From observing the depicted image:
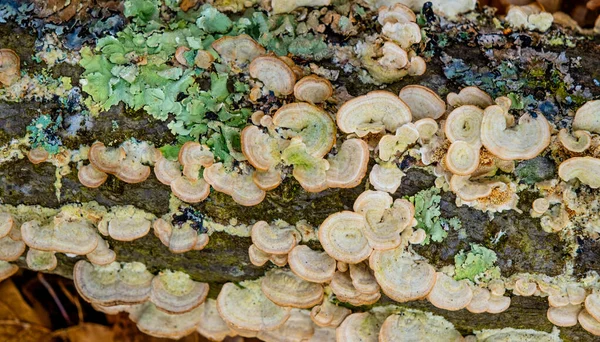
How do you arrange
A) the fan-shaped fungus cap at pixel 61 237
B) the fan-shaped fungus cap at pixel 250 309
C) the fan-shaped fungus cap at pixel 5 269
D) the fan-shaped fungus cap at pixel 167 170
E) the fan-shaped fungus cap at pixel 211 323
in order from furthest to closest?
the fan-shaped fungus cap at pixel 211 323 < the fan-shaped fungus cap at pixel 5 269 < the fan-shaped fungus cap at pixel 250 309 < the fan-shaped fungus cap at pixel 61 237 < the fan-shaped fungus cap at pixel 167 170

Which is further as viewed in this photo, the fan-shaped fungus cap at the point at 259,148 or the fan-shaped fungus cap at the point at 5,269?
the fan-shaped fungus cap at the point at 5,269

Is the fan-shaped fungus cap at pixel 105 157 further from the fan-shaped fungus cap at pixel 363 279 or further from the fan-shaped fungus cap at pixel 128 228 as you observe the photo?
the fan-shaped fungus cap at pixel 363 279

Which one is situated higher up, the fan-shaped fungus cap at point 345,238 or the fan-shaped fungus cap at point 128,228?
the fan-shaped fungus cap at point 345,238

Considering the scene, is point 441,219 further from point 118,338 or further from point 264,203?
point 118,338

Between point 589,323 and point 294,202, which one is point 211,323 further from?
point 589,323

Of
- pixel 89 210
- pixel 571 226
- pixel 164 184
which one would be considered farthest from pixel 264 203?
pixel 571 226

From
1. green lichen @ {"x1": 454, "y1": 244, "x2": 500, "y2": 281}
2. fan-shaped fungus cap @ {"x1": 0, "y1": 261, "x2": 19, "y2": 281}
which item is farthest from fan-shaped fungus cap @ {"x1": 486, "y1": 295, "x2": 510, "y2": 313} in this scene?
fan-shaped fungus cap @ {"x1": 0, "y1": 261, "x2": 19, "y2": 281}

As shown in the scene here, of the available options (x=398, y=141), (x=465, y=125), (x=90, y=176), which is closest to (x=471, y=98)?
(x=465, y=125)

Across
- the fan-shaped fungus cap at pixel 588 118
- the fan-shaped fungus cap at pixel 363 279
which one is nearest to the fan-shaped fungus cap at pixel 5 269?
the fan-shaped fungus cap at pixel 363 279
